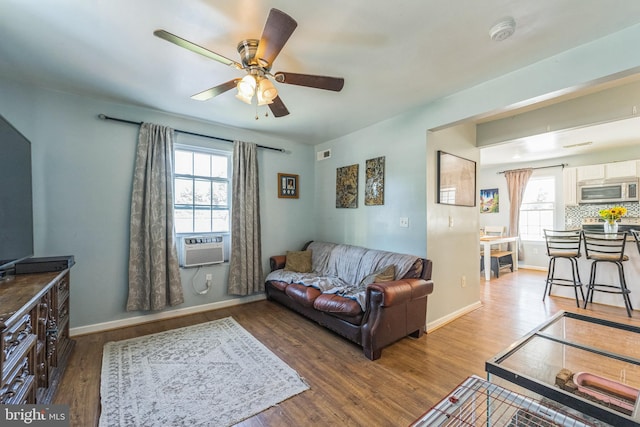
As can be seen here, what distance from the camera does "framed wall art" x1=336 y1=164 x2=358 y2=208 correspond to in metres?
3.76

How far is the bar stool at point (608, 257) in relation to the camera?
3.38 metres

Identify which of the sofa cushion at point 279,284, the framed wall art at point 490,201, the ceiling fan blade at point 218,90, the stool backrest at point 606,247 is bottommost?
the sofa cushion at point 279,284

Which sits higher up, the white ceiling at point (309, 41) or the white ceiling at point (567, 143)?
the white ceiling at point (309, 41)

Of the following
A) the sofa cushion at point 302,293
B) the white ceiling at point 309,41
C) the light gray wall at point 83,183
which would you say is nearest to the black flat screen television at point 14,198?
the light gray wall at point 83,183

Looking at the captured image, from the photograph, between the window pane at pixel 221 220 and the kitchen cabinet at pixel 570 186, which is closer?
the window pane at pixel 221 220

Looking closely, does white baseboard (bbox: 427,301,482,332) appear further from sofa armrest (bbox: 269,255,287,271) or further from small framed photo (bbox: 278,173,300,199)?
small framed photo (bbox: 278,173,300,199)

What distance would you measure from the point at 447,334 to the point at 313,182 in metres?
2.89

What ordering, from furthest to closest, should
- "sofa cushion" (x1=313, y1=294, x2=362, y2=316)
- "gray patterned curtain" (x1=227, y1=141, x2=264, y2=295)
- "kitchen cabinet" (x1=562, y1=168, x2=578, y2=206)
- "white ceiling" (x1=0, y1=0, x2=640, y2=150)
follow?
"kitchen cabinet" (x1=562, y1=168, x2=578, y2=206) < "gray patterned curtain" (x1=227, y1=141, x2=264, y2=295) < "sofa cushion" (x1=313, y1=294, x2=362, y2=316) < "white ceiling" (x1=0, y1=0, x2=640, y2=150)

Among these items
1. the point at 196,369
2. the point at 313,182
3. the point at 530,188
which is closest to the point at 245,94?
the point at 196,369

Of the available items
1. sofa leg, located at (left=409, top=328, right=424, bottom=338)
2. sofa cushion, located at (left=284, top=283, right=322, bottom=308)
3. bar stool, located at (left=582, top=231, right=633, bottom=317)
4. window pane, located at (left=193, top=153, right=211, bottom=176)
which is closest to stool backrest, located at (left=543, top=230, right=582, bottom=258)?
bar stool, located at (left=582, top=231, right=633, bottom=317)

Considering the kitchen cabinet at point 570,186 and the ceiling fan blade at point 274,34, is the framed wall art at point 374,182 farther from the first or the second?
the kitchen cabinet at point 570,186

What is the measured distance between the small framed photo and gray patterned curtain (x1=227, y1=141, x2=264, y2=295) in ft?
1.48

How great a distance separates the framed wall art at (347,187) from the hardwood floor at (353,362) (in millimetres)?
1575

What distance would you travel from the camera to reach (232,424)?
1605 millimetres
